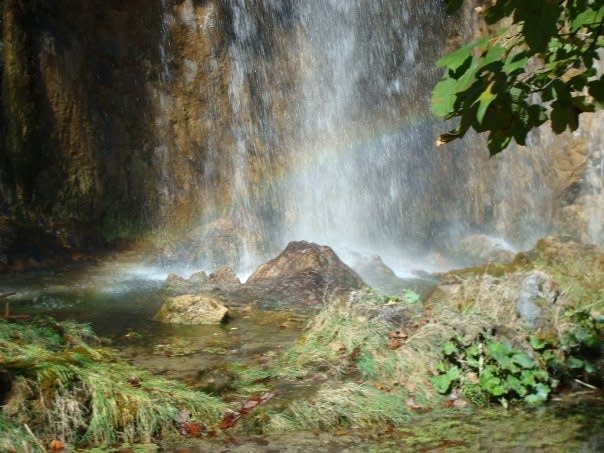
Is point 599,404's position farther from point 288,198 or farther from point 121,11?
point 121,11

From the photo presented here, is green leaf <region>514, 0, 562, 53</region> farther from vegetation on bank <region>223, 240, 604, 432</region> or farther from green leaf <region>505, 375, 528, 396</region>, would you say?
green leaf <region>505, 375, 528, 396</region>

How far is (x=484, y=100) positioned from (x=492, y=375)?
9.45 ft

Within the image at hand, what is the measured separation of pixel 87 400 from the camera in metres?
3.78

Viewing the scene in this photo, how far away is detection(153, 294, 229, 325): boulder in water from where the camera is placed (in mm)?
7012

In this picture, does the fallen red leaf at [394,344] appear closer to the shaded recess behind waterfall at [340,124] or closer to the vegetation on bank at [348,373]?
the vegetation on bank at [348,373]

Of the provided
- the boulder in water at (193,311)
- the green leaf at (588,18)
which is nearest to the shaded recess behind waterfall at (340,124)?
the boulder in water at (193,311)

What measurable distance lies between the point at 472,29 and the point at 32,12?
370 inches

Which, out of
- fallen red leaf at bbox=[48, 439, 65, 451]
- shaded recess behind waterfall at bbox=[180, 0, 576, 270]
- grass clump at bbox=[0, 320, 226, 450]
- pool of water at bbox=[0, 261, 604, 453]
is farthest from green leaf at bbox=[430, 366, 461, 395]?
shaded recess behind waterfall at bbox=[180, 0, 576, 270]

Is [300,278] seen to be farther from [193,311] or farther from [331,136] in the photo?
[331,136]

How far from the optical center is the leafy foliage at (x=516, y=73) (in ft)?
5.82

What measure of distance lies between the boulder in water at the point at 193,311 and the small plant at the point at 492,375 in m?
3.11

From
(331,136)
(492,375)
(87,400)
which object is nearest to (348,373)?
(492,375)

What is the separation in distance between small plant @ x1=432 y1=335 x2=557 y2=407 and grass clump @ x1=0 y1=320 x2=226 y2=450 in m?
1.52

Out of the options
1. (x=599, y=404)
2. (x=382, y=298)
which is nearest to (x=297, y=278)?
(x=382, y=298)
